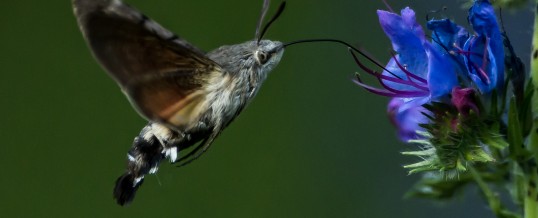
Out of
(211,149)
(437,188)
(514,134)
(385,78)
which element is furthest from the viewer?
(211,149)

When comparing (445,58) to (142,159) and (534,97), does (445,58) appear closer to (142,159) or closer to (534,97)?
(534,97)

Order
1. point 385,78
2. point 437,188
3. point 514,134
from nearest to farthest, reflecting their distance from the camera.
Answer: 1. point 514,134
2. point 385,78
3. point 437,188

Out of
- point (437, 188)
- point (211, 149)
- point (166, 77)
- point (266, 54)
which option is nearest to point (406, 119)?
point (437, 188)

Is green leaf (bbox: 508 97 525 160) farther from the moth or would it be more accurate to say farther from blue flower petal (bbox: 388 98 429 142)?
the moth

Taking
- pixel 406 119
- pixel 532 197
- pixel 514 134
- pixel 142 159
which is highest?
pixel 142 159

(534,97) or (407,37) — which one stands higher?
(407,37)

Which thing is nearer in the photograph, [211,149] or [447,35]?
[447,35]

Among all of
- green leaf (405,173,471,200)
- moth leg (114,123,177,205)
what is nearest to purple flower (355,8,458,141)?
green leaf (405,173,471,200)

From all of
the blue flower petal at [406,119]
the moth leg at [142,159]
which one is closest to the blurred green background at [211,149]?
the blue flower petal at [406,119]
